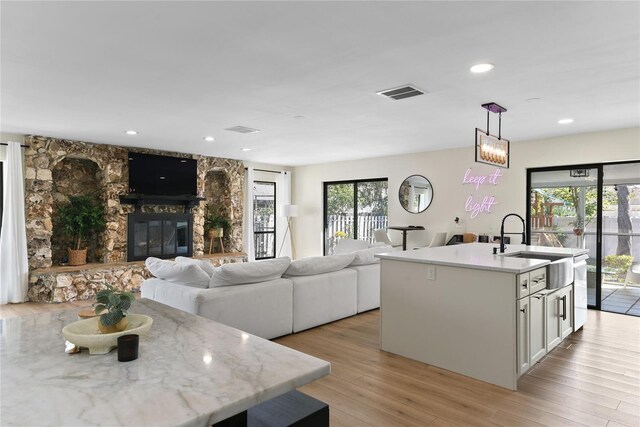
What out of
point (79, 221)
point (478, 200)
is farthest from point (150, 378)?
point (478, 200)

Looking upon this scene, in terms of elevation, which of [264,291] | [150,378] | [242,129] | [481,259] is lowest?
[264,291]

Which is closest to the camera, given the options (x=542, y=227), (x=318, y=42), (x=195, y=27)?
(x=195, y=27)

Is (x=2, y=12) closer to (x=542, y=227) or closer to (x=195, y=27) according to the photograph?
(x=195, y=27)

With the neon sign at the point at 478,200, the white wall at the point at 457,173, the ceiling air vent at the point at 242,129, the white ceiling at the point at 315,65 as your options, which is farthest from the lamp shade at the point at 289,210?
the neon sign at the point at 478,200

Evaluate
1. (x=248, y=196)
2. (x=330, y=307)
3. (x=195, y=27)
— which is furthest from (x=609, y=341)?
(x=248, y=196)

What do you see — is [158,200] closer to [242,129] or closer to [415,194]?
[242,129]

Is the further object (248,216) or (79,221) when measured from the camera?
(248,216)

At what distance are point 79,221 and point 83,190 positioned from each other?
0.82 meters

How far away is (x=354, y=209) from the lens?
9.09 metres

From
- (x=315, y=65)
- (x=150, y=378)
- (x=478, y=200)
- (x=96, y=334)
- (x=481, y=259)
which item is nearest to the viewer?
(x=150, y=378)

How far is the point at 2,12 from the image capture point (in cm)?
234

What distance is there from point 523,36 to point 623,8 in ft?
1.75

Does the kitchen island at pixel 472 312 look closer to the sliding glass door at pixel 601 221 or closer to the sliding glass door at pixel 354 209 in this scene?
the sliding glass door at pixel 601 221

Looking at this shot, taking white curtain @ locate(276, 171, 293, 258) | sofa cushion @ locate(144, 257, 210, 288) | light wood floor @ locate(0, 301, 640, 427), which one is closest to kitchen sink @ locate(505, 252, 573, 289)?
light wood floor @ locate(0, 301, 640, 427)
